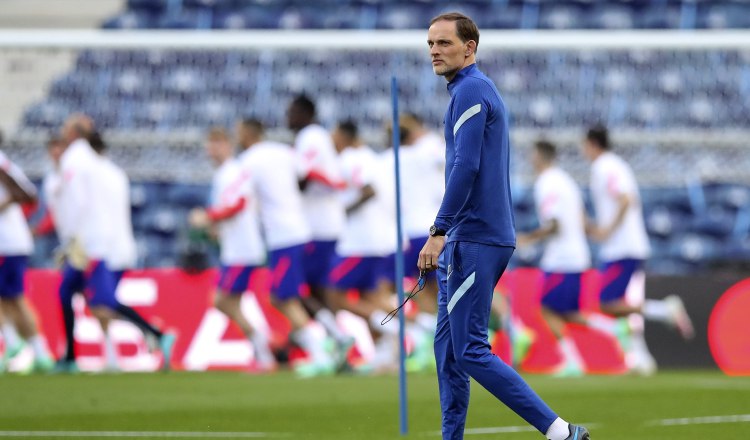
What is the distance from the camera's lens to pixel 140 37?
15031mm

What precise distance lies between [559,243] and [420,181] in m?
1.72

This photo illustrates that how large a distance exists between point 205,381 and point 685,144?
22.4 ft

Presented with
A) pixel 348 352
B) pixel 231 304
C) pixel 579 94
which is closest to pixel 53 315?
pixel 231 304

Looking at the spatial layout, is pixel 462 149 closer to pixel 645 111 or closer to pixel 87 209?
pixel 87 209

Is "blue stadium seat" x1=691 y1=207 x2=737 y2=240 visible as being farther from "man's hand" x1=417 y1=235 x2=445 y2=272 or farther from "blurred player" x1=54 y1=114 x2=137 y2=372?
"man's hand" x1=417 y1=235 x2=445 y2=272

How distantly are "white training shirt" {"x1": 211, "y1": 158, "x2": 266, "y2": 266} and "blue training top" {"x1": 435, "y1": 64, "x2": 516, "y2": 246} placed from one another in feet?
25.0

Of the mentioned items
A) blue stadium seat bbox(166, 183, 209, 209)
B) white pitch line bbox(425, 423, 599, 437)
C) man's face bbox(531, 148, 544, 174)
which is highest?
man's face bbox(531, 148, 544, 174)

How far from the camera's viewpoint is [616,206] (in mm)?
14289

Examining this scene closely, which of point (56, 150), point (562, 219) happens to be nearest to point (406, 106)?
point (562, 219)

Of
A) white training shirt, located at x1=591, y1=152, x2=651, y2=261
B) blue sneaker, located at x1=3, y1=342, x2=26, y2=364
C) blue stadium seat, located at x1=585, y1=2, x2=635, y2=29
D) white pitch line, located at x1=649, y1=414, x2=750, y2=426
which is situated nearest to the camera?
white pitch line, located at x1=649, y1=414, x2=750, y2=426

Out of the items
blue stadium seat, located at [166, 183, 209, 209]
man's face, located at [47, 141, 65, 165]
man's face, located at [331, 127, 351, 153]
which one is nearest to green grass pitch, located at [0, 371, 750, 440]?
man's face, located at [331, 127, 351, 153]

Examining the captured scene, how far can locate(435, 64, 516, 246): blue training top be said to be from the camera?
6.11 meters

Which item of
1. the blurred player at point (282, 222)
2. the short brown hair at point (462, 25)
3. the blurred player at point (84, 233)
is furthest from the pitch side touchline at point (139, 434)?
the blurred player at point (84, 233)

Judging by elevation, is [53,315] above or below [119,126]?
below
